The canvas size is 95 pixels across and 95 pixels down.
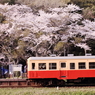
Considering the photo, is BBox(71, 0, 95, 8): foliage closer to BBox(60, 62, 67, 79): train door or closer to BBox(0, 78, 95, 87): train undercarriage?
BBox(0, 78, 95, 87): train undercarriage

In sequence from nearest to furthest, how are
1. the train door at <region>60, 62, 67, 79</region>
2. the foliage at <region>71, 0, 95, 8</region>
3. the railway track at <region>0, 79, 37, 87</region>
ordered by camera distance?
the train door at <region>60, 62, 67, 79</region> < the railway track at <region>0, 79, 37, 87</region> < the foliage at <region>71, 0, 95, 8</region>

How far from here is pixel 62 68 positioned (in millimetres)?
18422

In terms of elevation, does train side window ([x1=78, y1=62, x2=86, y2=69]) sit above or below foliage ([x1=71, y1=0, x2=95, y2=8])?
below

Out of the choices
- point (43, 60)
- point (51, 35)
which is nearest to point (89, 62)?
point (43, 60)

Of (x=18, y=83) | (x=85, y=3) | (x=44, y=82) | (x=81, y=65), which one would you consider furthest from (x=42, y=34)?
(x=81, y=65)

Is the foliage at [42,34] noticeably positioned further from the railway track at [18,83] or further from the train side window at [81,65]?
the train side window at [81,65]

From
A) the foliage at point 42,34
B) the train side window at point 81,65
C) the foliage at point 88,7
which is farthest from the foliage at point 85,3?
the train side window at point 81,65

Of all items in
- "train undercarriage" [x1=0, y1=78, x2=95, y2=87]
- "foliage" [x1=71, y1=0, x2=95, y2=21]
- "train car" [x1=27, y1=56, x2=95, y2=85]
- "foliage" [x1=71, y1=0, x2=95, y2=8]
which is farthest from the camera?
"foliage" [x1=71, y1=0, x2=95, y2=8]

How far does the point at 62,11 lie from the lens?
27.7m

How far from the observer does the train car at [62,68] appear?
1825 cm

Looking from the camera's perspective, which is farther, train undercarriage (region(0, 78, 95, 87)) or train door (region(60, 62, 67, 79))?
train undercarriage (region(0, 78, 95, 87))

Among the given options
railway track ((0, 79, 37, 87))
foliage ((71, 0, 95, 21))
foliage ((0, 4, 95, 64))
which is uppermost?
foliage ((71, 0, 95, 21))

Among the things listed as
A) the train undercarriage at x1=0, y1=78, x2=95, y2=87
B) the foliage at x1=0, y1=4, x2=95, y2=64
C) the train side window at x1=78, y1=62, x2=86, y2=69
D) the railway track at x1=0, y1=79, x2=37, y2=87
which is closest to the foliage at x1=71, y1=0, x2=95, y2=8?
the foliage at x1=0, y1=4, x2=95, y2=64

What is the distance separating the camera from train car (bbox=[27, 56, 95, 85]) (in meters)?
18.2
